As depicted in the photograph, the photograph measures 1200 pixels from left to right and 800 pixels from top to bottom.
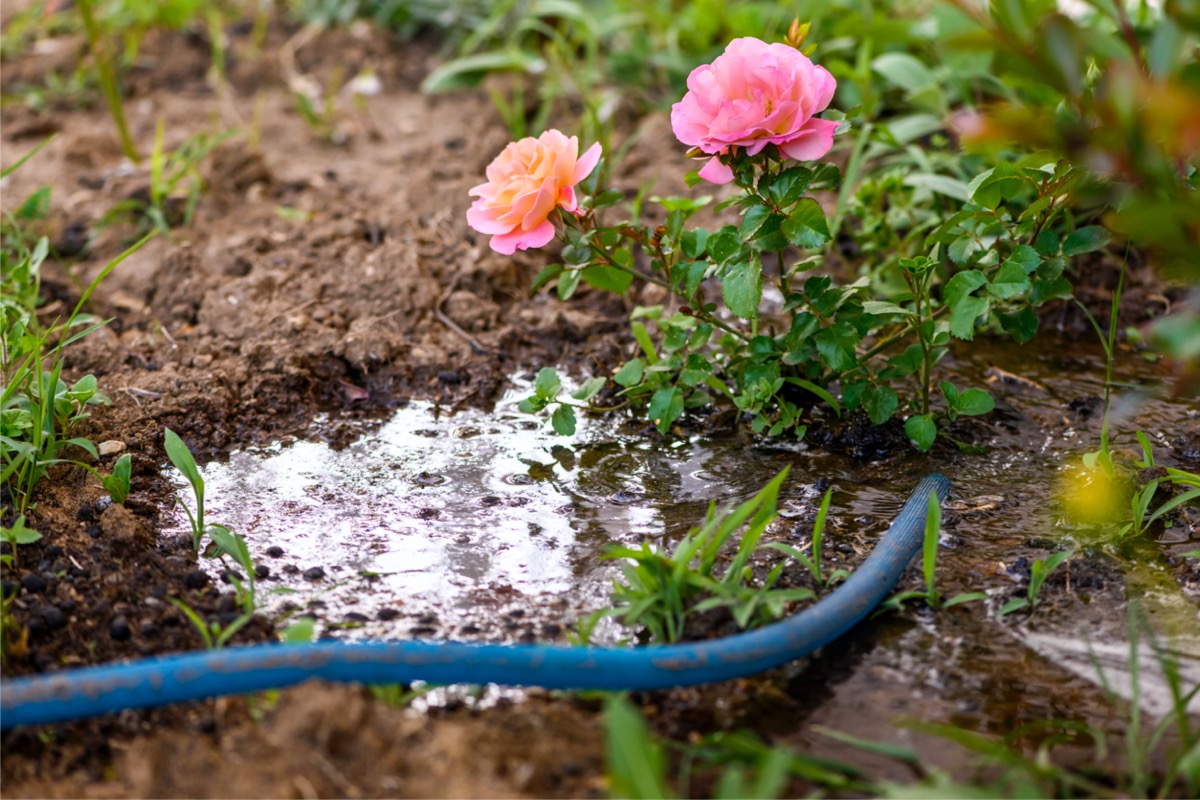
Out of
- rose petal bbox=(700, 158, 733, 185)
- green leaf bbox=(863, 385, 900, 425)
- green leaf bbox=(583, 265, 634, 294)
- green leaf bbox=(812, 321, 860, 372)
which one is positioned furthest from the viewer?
green leaf bbox=(583, 265, 634, 294)

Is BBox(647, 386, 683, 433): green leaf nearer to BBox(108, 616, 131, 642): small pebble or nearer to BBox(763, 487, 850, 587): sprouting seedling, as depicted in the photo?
BBox(763, 487, 850, 587): sprouting seedling

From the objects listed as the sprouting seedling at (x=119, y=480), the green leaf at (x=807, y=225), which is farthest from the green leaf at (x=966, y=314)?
the sprouting seedling at (x=119, y=480)

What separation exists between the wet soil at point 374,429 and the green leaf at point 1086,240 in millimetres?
490

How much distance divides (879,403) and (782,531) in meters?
0.40

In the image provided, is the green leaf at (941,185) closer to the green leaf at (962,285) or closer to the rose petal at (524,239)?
the green leaf at (962,285)

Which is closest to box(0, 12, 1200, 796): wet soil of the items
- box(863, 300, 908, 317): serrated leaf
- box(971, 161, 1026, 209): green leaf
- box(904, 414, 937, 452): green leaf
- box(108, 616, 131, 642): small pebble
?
box(108, 616, 131, 642): small pebble

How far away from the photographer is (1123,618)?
188 centimetres

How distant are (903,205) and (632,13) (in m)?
1.70

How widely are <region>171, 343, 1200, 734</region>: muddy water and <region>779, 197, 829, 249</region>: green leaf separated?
21.9 inches

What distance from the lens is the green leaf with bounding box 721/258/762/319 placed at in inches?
83.0

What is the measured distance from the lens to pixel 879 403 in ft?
7.63

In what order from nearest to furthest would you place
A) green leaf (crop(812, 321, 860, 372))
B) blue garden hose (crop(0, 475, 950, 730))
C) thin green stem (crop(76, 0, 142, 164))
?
1. blue garden hose (crop(0, 475, 950, 730))
2. green leaf (crop(812, 321, 860, 372))
3. thin green stem (crop(76, 0, 142, 164))

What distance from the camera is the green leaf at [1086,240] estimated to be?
84.2 inches

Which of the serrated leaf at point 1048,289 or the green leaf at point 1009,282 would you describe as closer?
the green leaf at point 1009,282
